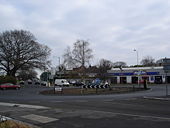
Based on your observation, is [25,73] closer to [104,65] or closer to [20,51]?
[20,51]

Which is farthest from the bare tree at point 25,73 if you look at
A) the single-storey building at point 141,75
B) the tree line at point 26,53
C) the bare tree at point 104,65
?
the single-storey building at point 141,75

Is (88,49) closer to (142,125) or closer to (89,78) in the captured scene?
(89,78)

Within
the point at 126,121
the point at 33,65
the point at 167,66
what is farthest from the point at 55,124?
the point at 33,65

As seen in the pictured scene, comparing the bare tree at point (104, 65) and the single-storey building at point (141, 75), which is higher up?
the bare tree at point (104, 65)

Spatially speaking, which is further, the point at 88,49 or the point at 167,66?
the point at 88,49

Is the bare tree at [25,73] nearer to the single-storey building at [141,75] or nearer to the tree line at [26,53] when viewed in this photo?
the tree line at [26,53]

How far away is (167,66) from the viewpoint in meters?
22.8

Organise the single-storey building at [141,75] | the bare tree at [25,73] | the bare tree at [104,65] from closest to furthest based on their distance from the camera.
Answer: the bare tree at [104,65]
the single-storey building at [141,75]
the bare tree at [25,73]

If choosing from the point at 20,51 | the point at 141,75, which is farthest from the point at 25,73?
the point at 141,75

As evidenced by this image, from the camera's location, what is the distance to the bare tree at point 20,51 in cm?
6078

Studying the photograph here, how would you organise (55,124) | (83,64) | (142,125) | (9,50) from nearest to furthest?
(142,125)
(55,124)
(9,50)
(83,64)

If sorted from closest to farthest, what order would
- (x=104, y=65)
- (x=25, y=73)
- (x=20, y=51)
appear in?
(x=104, y=65), (x=20, y=51), (x=25, y=73)

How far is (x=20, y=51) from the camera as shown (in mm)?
62594

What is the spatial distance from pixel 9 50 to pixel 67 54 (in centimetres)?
1723
